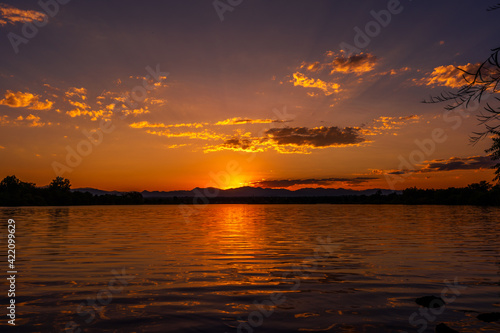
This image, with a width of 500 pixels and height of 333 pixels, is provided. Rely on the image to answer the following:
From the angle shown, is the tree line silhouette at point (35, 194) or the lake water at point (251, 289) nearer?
the lake water at point (251, 289)

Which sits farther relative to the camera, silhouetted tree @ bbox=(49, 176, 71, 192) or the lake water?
silhouetted tree @ bbox=(49, 176, 71, 192)

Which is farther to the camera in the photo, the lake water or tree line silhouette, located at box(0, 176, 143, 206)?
tree line silhouette, located at box(0, 176, 143, 206)

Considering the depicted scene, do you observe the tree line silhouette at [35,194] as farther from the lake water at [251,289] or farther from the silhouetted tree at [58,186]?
the lake water at [251,289]

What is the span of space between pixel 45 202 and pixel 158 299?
196162mm

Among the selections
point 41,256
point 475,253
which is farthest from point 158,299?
point 475,253

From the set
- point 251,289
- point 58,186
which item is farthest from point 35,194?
point 251,289

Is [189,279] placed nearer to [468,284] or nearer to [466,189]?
[468,284]

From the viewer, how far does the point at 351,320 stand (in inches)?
377

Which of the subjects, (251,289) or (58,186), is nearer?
(251,289)

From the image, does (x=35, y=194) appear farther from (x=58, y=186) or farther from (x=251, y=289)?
(x=251, y=289)

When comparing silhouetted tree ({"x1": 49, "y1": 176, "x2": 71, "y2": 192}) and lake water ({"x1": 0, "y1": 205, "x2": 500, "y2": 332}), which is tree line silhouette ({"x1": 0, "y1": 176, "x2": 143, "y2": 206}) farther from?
lake water ({"x1": 0, "y1": 205, "x2": 500, "y2": 332})

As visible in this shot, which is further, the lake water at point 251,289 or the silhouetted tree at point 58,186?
the silhouetted tree at point 58,186

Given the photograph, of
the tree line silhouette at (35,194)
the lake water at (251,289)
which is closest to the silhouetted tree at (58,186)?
the tree line silhouette at (35,194)

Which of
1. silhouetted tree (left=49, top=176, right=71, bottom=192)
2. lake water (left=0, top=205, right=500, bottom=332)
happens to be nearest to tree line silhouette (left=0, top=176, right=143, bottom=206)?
silhouetted tree (left=49, top=176, right=71, bottom=192)
